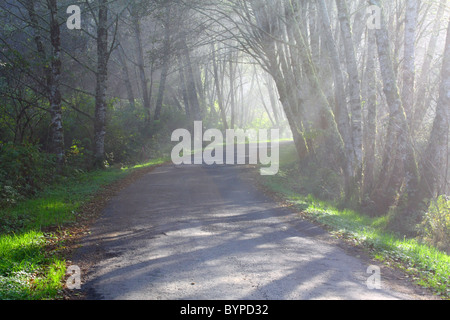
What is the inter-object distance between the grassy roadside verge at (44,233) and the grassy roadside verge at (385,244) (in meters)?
5.13

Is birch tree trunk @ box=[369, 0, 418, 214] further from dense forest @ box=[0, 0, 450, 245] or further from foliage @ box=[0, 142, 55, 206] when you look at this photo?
foliage @ box=[0, 142, 55, 206]

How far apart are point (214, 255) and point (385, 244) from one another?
3.34 meters

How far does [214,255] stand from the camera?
6.70 m

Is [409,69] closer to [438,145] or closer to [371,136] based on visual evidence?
[371,136]

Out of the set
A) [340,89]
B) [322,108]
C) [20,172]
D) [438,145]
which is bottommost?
[20,172]

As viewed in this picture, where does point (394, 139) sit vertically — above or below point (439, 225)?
above

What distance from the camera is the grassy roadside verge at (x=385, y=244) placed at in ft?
20.3

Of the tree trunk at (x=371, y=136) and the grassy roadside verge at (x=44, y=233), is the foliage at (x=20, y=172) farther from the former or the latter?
the tree trunk at (x=371, y=136)

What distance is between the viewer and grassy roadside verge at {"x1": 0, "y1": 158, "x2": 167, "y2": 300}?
5.29 metres

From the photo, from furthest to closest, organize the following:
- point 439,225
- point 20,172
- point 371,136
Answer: point 371,136 → point 20,172 → point 439,225

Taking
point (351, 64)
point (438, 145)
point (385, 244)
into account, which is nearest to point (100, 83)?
point (351, 64)

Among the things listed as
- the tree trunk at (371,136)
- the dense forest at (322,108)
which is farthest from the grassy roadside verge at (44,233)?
the tree trunk at (371,136)
